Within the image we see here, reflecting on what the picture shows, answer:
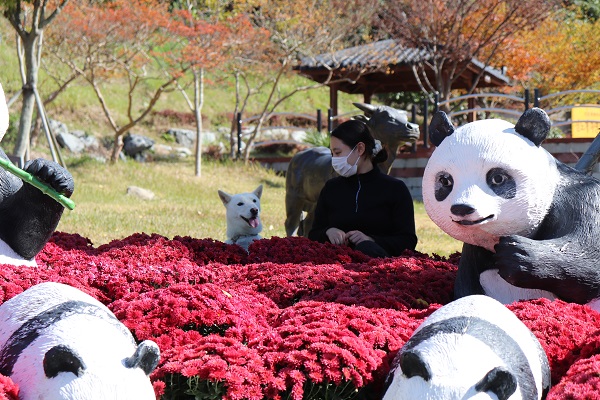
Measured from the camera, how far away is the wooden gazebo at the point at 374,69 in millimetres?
20439

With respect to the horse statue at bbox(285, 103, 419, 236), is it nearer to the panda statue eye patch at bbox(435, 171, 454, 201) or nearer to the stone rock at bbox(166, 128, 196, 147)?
the panda statue eye patch at bbox(435, 171, 454, 201)

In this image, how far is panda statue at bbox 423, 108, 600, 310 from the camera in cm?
385

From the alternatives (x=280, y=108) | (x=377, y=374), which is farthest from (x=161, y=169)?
(x=377, y=374)

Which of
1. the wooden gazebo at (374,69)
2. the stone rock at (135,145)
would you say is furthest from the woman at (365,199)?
the stone rock at (135,145)

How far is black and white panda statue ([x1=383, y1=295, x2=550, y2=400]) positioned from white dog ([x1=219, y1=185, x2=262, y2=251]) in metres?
3.95

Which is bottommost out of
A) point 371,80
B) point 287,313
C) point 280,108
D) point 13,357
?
point 280,108

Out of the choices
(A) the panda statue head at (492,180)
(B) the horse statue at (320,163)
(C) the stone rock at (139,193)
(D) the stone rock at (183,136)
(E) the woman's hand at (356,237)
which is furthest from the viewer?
(D) the stone rock at (183,136)

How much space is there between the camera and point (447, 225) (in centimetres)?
411

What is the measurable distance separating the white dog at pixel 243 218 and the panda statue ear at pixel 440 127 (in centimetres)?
299

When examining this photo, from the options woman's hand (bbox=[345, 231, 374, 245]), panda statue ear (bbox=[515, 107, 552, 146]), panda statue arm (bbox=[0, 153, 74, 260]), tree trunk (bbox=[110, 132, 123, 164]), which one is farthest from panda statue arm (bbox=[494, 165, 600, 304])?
tree trunk (bbox=[110, 132, 123, 164])

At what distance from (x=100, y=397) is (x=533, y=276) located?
79.5 inches

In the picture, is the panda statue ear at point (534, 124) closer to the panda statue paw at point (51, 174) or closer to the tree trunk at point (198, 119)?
the panda statue paw at point (51, 174)

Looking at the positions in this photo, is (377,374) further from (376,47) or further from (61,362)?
(376,47)

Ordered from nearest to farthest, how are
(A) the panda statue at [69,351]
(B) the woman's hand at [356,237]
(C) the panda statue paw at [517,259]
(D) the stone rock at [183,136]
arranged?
1. (A) the panda statue at [69,351]
2. (C) the panda statue paw at [517,259]
3. (B) the woman's hand at [356,237]
4. (D) the stone rock at [183,136]
